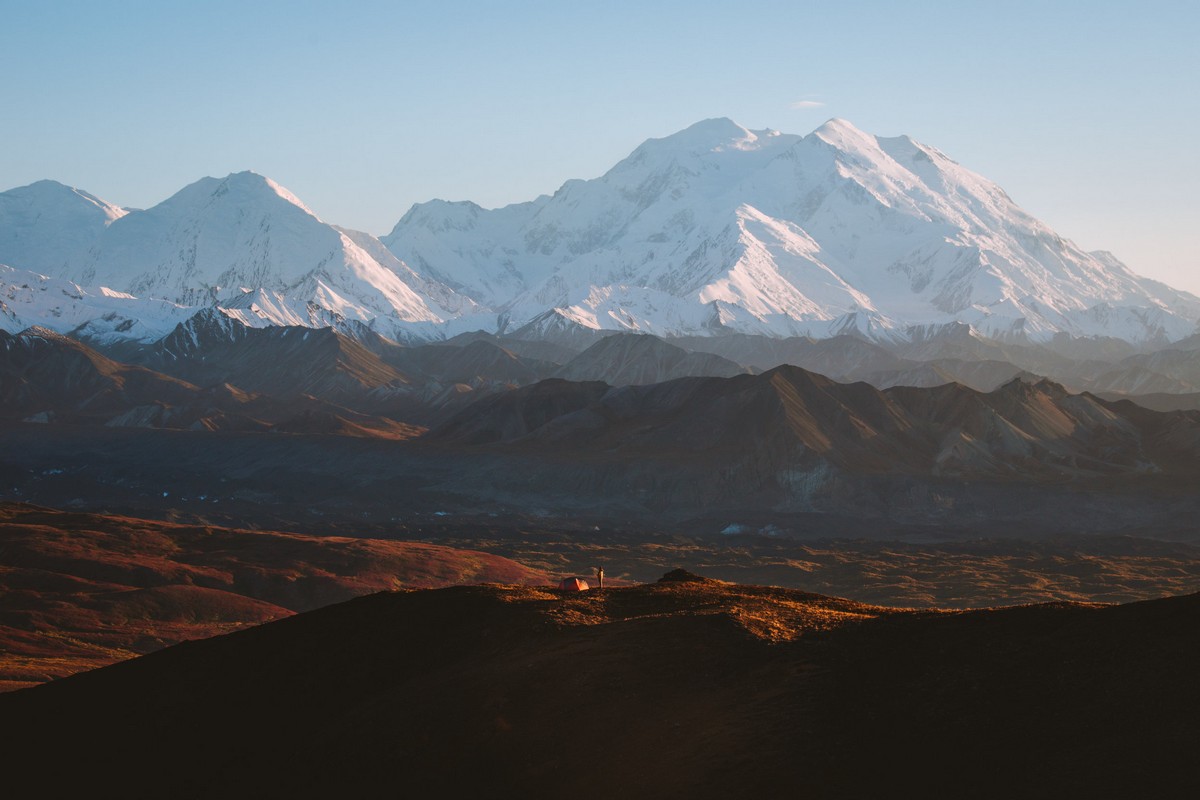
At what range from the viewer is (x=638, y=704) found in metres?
38.2

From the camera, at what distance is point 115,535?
143 m

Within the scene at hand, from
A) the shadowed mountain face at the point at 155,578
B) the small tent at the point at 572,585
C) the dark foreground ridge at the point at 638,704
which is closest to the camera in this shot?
the dark foreground ridge at the point at 638,704

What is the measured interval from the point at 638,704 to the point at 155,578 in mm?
96083

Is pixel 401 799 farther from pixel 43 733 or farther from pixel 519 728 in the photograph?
pixel 43 733

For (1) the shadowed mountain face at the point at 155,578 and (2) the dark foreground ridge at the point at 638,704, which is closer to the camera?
(2) the dark foreground ridge at the point at 638,704

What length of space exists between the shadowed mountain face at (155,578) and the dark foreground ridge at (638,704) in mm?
40365

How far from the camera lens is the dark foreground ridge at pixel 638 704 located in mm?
31781

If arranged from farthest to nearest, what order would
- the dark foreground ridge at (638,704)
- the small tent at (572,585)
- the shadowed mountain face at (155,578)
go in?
the shadowed mountain face at (155,578) → the small tent at (572,585) → the dark foreground ridge at (638,704)

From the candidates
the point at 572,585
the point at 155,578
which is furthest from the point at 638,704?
the point at 155,578

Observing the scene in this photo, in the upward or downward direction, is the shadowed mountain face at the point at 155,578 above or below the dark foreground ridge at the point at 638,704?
below

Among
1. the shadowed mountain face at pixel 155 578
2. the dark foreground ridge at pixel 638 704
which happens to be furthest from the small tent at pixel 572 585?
the shadowed mountain face at pixel 155 578

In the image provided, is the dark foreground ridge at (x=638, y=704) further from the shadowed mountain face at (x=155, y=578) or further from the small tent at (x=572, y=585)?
the shadowed mountain face at (x=155, y=578)

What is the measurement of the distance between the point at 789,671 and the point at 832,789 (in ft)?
25.5

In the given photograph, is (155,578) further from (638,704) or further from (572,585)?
(638,704)
